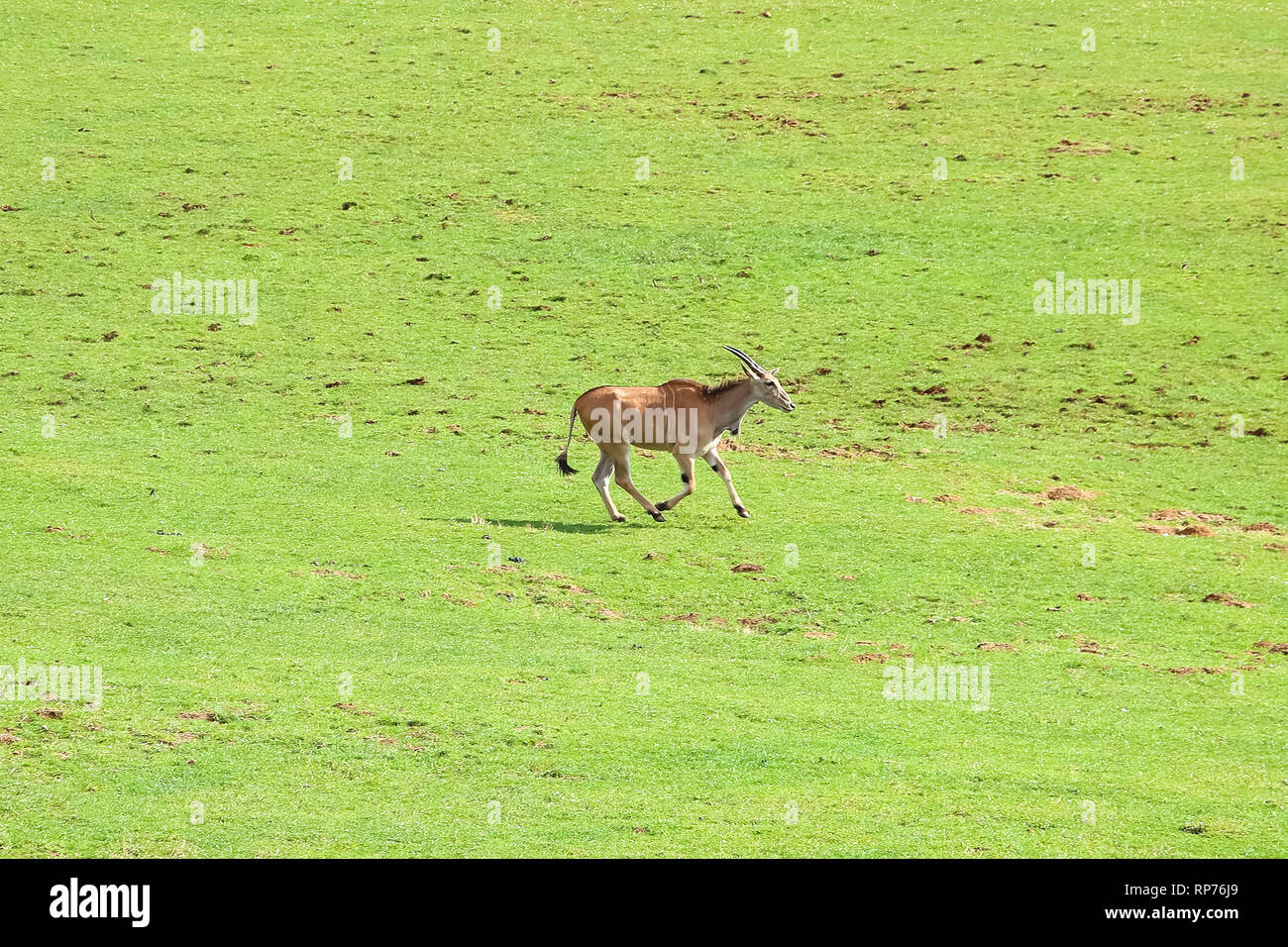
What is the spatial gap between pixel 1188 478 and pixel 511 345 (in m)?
12.3

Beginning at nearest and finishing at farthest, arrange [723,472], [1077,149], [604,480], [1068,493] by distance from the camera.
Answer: [723,472] → [604,480] → [1068,493] → [1077,149]

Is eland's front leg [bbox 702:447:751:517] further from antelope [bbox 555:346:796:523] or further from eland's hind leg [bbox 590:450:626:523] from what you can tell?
eland's hind leg [bbox 590:450:626:523]

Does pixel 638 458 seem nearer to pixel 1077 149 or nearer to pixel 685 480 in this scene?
pixel 685 480

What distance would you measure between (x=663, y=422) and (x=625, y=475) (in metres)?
0.92

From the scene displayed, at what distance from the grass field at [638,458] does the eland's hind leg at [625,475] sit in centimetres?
31

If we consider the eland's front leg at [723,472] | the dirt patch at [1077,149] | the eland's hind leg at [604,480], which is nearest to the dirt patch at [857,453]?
the eland's front leg at [723,472]

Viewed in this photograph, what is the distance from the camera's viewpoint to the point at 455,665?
15.4 metres

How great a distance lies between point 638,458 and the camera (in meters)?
24.6

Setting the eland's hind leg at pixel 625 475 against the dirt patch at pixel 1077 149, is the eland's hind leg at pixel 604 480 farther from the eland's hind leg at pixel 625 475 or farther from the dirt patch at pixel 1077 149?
the dirt patch at pixel 1077 149

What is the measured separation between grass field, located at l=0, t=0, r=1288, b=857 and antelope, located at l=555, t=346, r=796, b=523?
72 cm

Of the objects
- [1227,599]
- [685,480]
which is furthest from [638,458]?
[1227,599]

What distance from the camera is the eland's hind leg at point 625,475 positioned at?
2014 cm

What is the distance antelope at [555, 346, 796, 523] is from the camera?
20.0m
